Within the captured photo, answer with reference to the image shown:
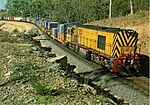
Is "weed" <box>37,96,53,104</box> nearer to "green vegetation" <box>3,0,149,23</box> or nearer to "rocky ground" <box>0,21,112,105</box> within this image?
"rocky ground" <box>0,21,112,105</box>

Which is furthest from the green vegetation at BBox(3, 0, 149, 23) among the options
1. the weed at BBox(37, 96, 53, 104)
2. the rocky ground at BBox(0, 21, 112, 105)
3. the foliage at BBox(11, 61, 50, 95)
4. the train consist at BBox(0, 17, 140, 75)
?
the weed at BBox(37, 96, 53, 104)

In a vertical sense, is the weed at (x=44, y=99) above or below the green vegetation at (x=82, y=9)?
below

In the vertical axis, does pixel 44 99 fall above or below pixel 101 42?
below

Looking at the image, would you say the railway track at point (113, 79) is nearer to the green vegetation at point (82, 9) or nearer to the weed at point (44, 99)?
the weed at point (44, 99)

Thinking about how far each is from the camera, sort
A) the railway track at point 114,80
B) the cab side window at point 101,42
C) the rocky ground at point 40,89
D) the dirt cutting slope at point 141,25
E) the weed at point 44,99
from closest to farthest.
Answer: the weed at point 44,99
the rocky ground at point 40,89
the railway track at point 114,80
the cab side window at point 101,42
the dirt cutting slope at point 141,25

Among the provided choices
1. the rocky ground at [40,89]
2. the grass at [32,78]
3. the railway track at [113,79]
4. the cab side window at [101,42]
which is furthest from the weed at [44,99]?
the cab side window at [101,42]

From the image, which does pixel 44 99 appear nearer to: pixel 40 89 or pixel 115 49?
pixel 40 89

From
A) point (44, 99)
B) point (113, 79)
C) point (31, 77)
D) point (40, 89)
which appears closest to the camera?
point (44, 99)

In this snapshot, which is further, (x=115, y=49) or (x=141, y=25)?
(x=141, y=25)

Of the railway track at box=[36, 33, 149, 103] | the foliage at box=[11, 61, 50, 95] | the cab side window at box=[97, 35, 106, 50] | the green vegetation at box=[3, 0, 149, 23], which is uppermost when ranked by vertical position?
the green vegetation at box=[3, 0, 149, 23]

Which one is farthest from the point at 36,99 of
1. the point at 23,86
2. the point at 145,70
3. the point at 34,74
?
the point at 145,70

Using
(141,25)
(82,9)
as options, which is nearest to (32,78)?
(141,25)

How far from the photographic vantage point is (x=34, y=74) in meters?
14.5

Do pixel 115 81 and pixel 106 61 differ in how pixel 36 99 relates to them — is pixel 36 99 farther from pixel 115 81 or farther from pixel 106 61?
pixel 106 61
